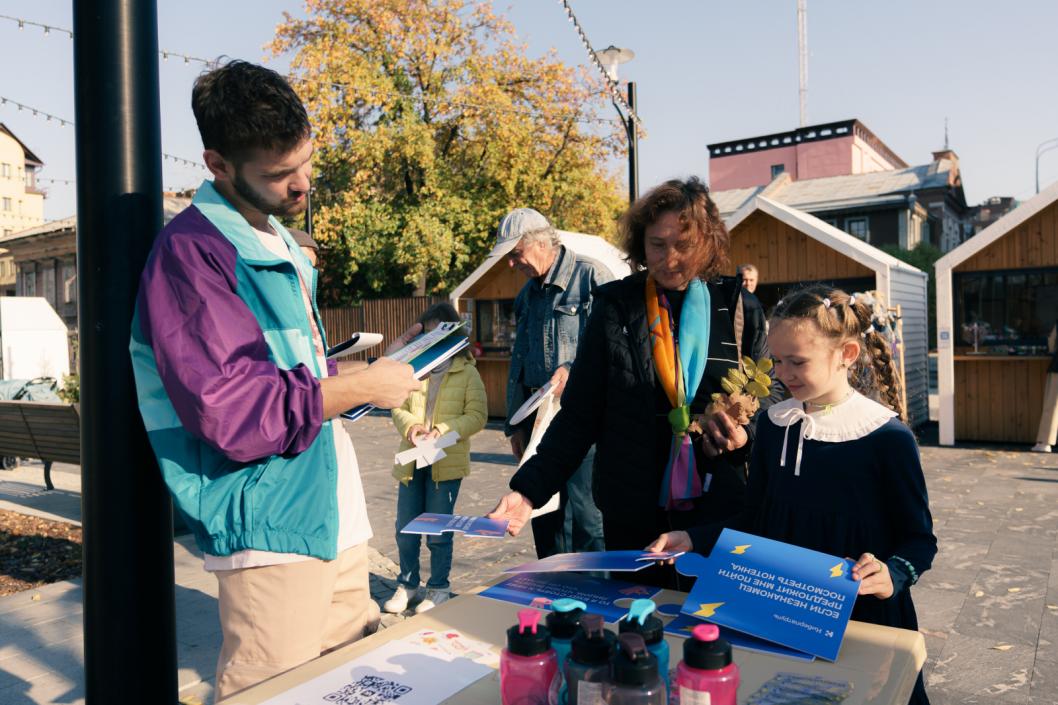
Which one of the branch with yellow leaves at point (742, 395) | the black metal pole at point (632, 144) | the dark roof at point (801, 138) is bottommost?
the branch with yellow leaves at point (742, 395)

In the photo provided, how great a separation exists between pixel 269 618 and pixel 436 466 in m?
3.27

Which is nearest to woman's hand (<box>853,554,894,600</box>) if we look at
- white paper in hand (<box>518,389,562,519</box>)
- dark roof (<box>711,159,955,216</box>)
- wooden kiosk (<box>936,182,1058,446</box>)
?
white paper in hand (<box>518,389,562,519</box>)

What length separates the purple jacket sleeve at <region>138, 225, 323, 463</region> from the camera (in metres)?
1.51

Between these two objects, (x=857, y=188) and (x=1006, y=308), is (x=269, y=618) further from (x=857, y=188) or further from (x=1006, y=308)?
(x=857, y=188)

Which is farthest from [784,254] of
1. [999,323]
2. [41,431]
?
[41,431]

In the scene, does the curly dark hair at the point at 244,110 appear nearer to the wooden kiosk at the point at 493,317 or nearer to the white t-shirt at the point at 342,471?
the white t-shirt at the point at 342,471

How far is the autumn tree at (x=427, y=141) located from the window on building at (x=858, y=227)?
17.8 meters

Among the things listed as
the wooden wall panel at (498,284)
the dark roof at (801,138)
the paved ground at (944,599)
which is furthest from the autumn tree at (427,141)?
the dark roof at (801,138)

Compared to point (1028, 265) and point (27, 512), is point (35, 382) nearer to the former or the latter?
point (27, 512)

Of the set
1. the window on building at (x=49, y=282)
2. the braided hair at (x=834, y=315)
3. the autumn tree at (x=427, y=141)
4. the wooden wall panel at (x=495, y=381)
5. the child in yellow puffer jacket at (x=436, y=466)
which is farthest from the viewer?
the window on building at (x=49, y=282)

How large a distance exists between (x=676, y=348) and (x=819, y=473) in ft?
1.89

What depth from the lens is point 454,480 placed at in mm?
5094

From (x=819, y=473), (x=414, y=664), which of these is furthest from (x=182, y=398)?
(x=819, y=473)

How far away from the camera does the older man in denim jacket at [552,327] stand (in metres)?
4.38
